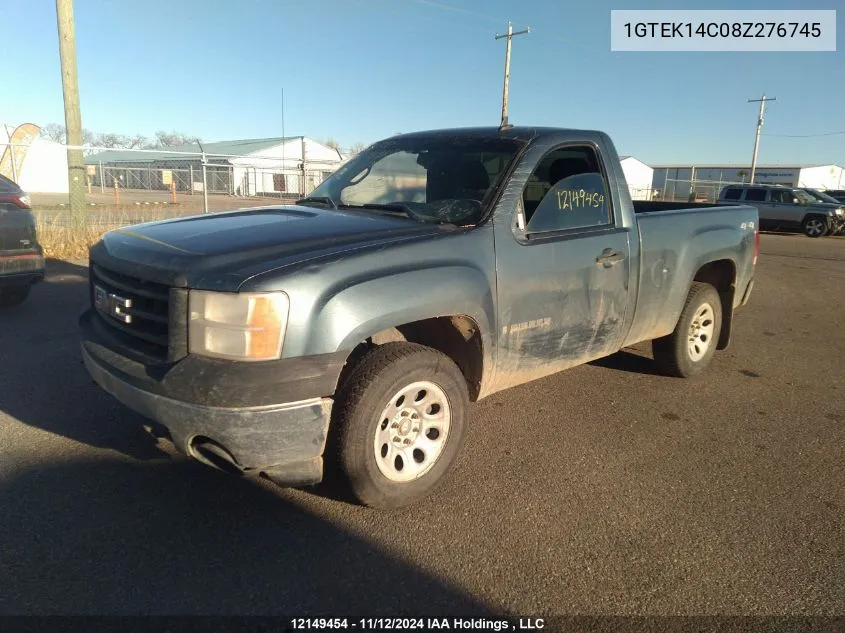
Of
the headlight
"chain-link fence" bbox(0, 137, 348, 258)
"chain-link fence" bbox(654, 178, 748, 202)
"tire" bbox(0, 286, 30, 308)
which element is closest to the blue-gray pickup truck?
the headlight

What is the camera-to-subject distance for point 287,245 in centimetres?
278

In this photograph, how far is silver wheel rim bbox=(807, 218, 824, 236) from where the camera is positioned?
71.3 ft

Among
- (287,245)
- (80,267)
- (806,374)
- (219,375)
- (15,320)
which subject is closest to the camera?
(219,375)

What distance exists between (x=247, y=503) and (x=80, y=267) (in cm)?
839

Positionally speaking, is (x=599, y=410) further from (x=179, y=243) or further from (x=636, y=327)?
(x=179, y=243)

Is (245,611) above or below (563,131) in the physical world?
below

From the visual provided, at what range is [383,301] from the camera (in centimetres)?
266

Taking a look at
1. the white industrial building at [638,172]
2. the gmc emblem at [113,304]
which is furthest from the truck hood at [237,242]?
the white industrial building at [638,172]

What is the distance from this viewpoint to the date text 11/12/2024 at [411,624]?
2.19 meters

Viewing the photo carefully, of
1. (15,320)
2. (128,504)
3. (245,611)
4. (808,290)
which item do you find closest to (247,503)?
(128,504)

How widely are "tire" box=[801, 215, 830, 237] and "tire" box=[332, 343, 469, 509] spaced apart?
23.6 metres

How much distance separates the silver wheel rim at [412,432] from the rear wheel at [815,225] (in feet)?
77.8

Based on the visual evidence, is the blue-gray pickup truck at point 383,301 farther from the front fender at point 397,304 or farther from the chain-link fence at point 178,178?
the chain-link fence at point 178,178

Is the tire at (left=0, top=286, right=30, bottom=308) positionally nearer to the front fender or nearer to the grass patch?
the grass patch
